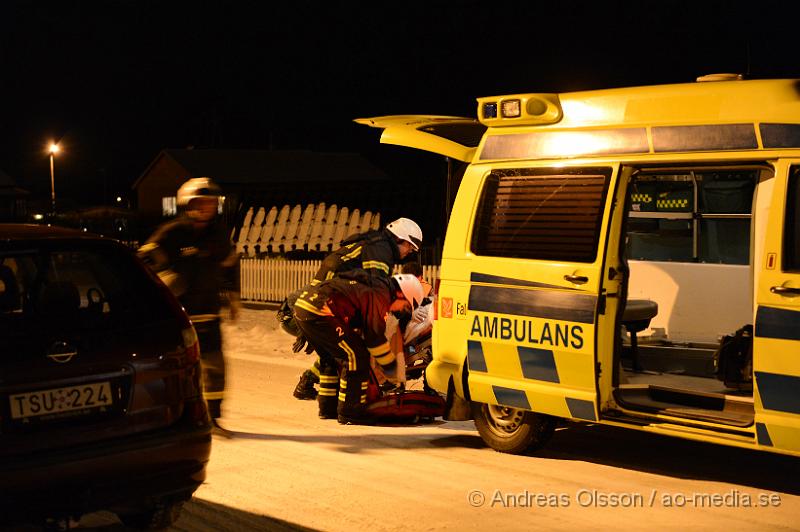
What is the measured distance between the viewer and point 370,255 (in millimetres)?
9094

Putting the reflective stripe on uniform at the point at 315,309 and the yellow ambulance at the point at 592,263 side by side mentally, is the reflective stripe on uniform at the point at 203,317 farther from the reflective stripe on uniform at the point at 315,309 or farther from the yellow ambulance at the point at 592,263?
the yellow ambulance at the point at 592,263

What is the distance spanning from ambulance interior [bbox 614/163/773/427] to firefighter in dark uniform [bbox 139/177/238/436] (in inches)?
119

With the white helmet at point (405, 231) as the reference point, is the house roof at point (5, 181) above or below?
below

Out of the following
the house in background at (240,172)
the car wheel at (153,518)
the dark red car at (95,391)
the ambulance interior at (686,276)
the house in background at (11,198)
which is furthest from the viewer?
the house in background at (11,198)

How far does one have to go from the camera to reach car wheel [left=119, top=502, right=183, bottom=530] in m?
5.90

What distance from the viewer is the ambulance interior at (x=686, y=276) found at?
881 cm

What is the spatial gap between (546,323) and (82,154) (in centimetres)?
14608

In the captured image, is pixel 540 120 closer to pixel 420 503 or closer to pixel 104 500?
pixel 420 503

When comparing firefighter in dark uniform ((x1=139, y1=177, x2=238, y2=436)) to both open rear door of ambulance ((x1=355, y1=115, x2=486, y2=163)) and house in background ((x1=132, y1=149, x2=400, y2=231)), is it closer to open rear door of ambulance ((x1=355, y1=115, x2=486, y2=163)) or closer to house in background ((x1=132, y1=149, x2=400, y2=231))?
open rear door of ambulance ((x1=355, y1=115, x2=486, y2=163))

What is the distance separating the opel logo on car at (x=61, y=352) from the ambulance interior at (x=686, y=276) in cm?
415

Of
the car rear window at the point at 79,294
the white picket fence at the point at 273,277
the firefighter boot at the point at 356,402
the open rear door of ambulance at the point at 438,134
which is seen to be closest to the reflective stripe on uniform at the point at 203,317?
the firefighter boot at the point at 356,402

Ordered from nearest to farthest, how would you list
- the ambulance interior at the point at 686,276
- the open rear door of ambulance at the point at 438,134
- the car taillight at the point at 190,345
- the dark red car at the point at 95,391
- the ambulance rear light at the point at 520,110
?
the dark red car at the point at 95,391
the car taillight at the point at 190,345
the ambulance rear light at the point at 520,110
the open rear door of ambulance at the point at 438,134
the ambulance interior at the point at 686,276

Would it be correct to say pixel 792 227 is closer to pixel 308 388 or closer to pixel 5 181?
pixel 308 388

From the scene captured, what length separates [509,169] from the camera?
25.5 feet
